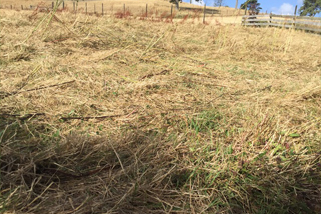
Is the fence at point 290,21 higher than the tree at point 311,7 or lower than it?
lower

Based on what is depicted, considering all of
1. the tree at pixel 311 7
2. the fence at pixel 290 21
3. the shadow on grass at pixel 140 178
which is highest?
the tree at pixel 311 7

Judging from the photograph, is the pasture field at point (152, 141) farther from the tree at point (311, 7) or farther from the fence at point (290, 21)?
the tree at point (311, 7)

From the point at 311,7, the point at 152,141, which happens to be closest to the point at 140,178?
the point at 152,141

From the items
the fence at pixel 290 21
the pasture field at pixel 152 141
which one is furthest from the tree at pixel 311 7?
the pasture field at pixel 152 141

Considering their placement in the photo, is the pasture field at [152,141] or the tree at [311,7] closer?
the pasture field at [152,141]

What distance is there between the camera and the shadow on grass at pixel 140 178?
3.99 ft

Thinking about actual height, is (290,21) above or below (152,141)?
above

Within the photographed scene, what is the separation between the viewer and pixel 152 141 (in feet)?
5.49

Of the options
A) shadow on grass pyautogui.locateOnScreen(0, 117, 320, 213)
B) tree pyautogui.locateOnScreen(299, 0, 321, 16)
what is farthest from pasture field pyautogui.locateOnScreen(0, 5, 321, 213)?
tree pyautogui.locateOnScreen(299, 0, 321, 16)

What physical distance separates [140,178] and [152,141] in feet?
1.22

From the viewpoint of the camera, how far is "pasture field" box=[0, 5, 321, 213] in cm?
129

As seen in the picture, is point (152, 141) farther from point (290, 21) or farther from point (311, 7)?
point (311, 7)

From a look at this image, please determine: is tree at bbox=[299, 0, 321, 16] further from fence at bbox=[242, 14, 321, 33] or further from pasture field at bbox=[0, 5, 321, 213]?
pasture field at bbox=[0, 5, 321, 213]

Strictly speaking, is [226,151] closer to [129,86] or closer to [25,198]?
[25,198]
